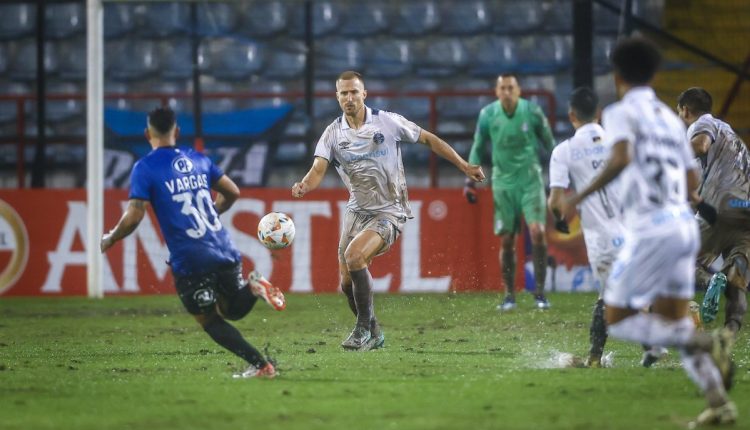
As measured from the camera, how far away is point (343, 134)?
10.6m

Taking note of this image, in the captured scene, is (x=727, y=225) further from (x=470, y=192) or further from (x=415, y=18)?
(x=415, y=18)

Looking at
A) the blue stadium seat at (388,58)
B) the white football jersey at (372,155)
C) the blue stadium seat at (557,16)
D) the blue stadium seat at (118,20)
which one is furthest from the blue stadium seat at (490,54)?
the white football jersey at (372,155)

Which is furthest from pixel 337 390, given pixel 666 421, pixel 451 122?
pixel 451 122

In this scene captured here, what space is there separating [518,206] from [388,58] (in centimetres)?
560

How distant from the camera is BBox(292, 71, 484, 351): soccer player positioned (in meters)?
10.5

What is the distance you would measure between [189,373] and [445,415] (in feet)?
8.48

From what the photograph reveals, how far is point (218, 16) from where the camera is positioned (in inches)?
787

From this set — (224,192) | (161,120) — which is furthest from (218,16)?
(161,120)

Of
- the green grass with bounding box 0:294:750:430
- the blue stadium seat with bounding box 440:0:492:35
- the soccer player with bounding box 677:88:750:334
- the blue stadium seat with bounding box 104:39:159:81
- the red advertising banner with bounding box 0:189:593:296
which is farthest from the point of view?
the blue stadium seat with bounding box 440:0:492:35

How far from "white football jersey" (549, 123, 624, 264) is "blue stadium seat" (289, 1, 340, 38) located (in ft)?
36.6

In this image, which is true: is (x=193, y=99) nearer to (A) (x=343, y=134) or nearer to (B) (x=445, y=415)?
(A) (x=343, y=134)

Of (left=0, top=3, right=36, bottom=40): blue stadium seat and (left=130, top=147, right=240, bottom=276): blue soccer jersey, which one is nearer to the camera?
(left=130, top=147, right=240, bottom=276): blue soccer jersey

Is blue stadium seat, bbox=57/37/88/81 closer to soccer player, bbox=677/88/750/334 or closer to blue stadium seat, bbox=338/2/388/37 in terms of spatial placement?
blue stadium seat, bbox=338/2/388/37

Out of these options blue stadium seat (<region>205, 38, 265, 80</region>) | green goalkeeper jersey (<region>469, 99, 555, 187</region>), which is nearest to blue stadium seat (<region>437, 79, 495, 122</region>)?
blue stadium seat (<region>205, 38, 265, 80</region>)
